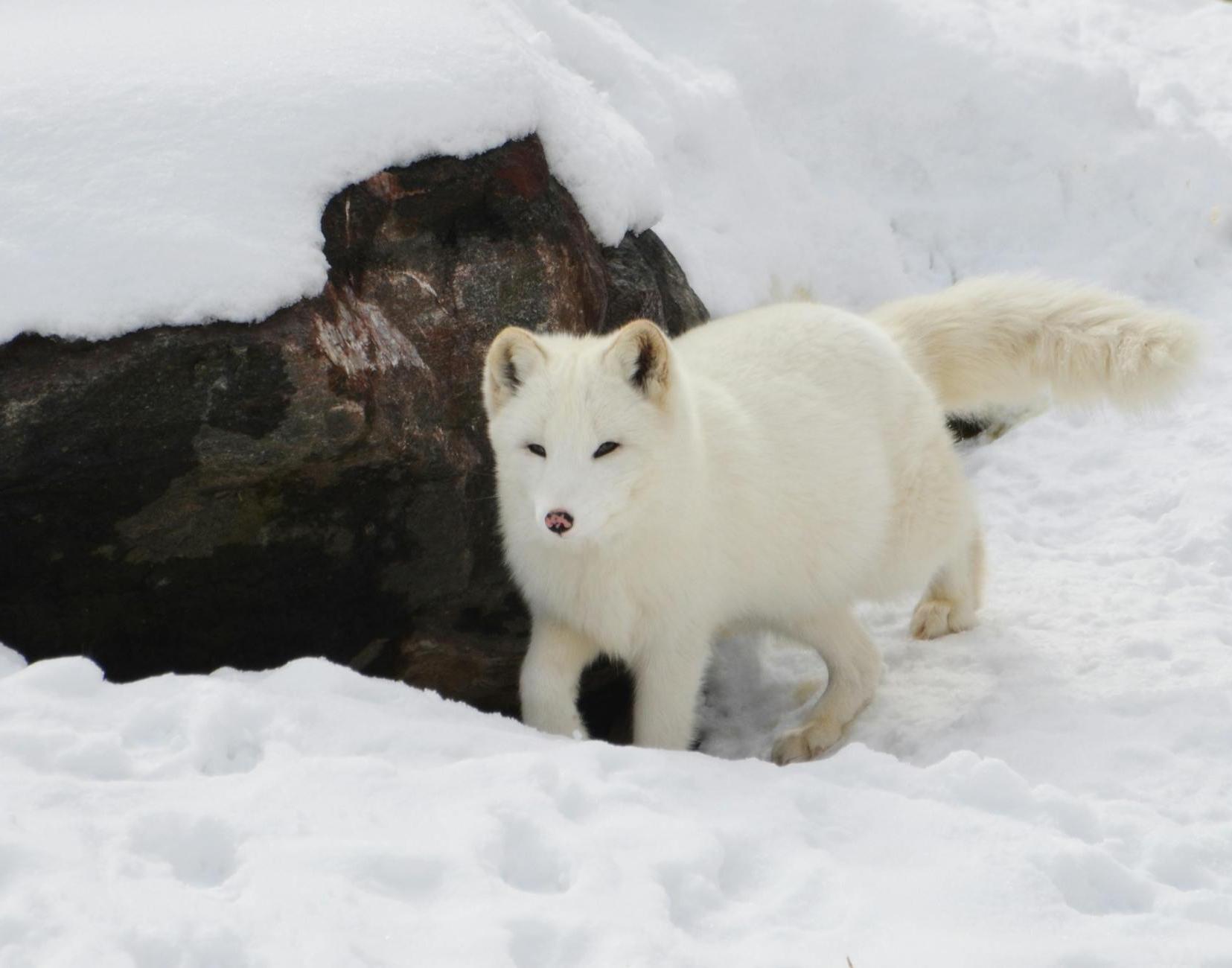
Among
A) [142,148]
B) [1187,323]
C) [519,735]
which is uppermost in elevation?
[142,148]

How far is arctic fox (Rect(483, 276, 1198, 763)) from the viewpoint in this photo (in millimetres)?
3340

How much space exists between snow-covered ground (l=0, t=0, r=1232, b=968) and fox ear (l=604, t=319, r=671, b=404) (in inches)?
37.1

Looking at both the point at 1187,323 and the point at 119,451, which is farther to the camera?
the point at 1187,323

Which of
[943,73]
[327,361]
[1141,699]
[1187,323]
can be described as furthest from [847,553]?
[943,73]

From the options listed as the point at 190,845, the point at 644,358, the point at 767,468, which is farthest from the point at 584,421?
the point at 190,845

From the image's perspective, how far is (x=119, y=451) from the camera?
11.0ft

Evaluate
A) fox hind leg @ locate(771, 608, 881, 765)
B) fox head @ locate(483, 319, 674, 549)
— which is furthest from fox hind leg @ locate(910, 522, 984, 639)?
fox head @ locate(483, 319, 674, 549)

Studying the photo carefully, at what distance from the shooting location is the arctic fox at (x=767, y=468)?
131 inches

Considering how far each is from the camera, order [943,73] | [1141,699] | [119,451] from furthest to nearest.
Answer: [943,73] < [1141,699] < [119,451]

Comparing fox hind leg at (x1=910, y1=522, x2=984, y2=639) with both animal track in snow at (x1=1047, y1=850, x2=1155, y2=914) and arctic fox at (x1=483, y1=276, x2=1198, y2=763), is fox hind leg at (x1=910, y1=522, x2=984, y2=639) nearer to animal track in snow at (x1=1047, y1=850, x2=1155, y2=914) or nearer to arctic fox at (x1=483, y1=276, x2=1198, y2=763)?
arctic fox at (x1=483, y1=276, x2=1198, y2=763)

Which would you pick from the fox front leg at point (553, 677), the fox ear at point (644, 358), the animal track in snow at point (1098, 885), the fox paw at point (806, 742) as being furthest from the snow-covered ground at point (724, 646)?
the fox ear at point (644, 358)

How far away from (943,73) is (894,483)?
3.60m

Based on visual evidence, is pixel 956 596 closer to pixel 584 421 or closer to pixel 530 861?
pixel 584 421

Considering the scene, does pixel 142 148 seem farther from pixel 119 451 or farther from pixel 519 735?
pixel 519 735
